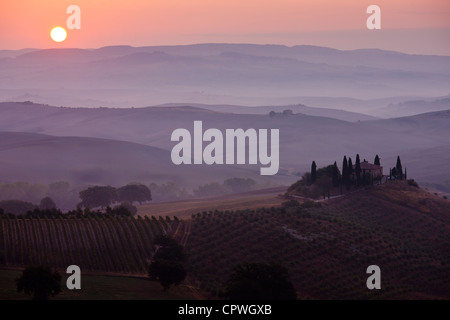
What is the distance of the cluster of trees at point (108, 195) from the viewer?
431 ft

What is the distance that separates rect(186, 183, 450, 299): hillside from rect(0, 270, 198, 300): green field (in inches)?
158

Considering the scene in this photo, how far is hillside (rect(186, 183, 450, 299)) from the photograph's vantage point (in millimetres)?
63531

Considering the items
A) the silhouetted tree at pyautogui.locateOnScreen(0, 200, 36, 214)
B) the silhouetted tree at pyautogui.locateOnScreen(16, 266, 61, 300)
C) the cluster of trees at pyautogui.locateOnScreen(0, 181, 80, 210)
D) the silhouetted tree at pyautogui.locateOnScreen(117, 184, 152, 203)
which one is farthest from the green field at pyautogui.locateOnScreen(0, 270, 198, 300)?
the cluster of trees at pyautogui.locateOnScreen(0, 181, 80, 210)

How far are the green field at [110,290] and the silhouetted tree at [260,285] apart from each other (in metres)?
6.84

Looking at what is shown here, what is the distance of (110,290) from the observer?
181ft

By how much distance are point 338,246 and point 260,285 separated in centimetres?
2346

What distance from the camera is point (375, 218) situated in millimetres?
85688

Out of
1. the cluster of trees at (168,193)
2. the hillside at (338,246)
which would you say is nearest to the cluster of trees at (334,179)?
the hillside at (338,246)

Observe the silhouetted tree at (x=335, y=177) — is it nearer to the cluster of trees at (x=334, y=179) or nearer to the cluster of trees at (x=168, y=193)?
the cluster of trees at (x=334, y=179)

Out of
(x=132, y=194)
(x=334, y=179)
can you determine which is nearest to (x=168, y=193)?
(x=132, y=194)

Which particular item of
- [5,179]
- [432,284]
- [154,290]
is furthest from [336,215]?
[5,179]

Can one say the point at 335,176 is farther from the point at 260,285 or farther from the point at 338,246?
the point at 260,285

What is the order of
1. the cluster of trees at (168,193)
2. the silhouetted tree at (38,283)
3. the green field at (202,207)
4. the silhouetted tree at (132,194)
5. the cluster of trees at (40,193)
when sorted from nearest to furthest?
the silhouetted tree at (38,283) → the green field at (202,207) → the silhouetted tree at (132,194) → the cluster of trees at (40,193) → the cluster of trees at (168,193)
